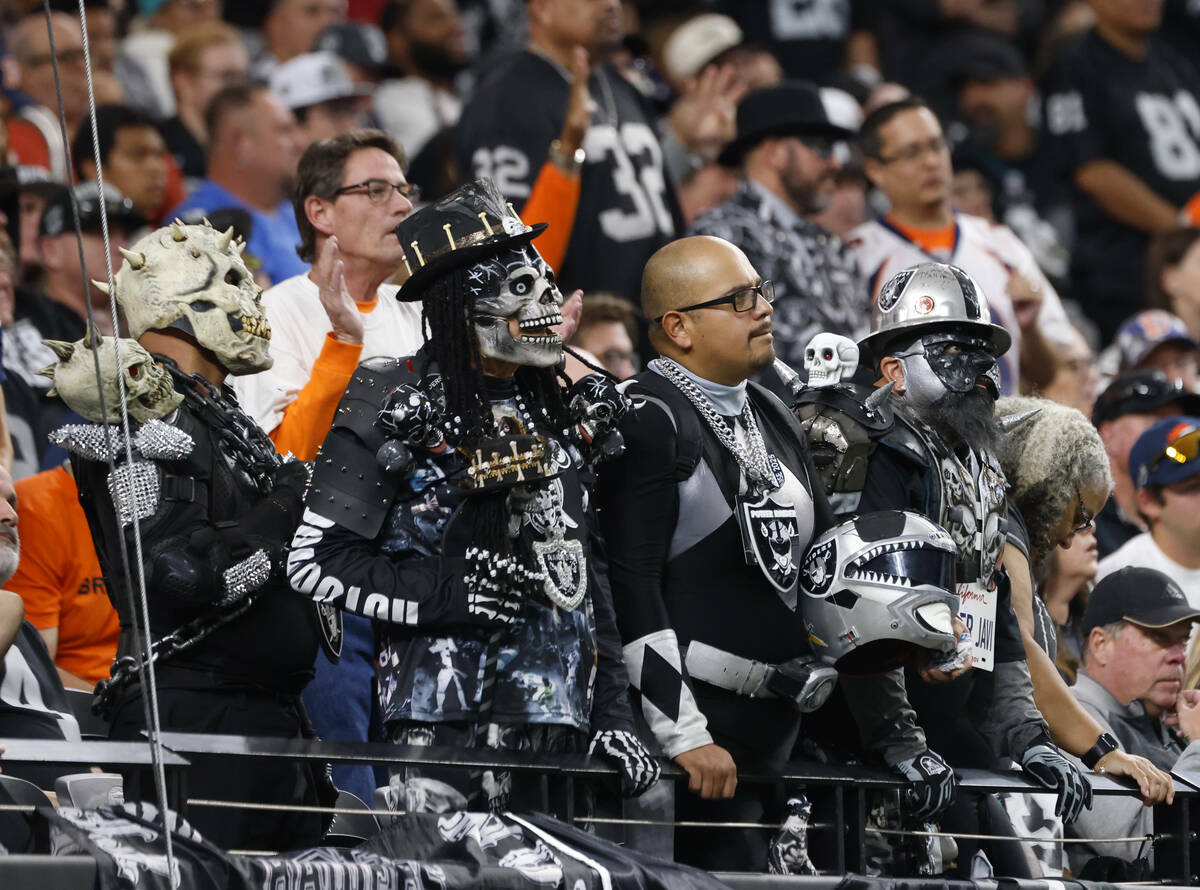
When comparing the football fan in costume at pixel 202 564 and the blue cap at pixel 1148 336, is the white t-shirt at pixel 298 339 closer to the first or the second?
the football fan in costume at pixel 202 564

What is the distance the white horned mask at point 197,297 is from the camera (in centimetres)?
539

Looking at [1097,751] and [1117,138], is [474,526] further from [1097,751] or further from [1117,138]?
[1117,138]

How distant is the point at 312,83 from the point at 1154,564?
4.44m

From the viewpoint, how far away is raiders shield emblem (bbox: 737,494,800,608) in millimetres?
5348

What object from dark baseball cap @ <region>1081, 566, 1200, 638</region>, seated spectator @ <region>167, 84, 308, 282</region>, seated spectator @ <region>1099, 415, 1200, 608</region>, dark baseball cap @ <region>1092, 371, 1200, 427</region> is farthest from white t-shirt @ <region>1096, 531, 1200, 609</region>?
seated spectator @ <region>167, 84, 308, 282</region>

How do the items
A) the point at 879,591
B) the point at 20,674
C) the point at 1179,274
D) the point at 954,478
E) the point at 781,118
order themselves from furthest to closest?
the point at 1179,274
the point at 781,118
the point at 954,478
the point at 20,674
the point at 879,591

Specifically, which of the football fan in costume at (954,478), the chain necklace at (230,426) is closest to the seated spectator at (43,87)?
the chain necklace at (230,426)

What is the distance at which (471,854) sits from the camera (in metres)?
4.54

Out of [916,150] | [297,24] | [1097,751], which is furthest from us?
Result: [297,24]

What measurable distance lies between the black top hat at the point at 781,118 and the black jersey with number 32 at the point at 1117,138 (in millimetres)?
4500

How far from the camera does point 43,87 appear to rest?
33.8ft

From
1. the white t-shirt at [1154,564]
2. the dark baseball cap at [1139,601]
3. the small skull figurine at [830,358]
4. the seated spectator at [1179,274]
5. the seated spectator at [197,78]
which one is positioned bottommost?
the dark baseball cap at [1139,601]

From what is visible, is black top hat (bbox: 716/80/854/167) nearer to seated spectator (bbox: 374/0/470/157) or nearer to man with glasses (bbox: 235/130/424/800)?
man with glasses (bbox: 235/130/424/800)

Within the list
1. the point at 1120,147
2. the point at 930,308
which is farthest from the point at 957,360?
the point at 1120,147
